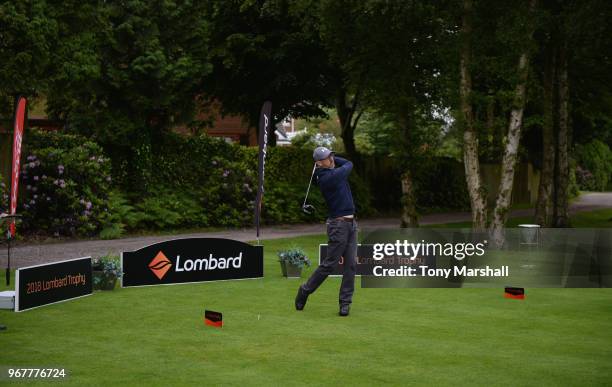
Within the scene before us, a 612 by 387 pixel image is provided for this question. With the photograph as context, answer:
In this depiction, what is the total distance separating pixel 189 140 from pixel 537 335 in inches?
726

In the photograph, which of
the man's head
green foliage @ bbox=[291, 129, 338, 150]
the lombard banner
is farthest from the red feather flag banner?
green foliage @ bbox=[291, 129, 338, 150]

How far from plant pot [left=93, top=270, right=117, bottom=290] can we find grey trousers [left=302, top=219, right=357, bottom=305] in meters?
3.68

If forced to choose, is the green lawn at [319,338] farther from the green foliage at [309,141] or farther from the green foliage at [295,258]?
the green foliage at [309,141]

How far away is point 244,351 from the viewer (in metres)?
9.80

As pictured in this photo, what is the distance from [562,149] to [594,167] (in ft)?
127

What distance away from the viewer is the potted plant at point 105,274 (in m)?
14.4

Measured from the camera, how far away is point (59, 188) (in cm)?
2273

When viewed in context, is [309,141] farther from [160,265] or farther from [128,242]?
[160,265]

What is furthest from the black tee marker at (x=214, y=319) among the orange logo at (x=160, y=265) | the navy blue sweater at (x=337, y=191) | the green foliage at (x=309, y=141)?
the green foliage at (x=309, y=141)

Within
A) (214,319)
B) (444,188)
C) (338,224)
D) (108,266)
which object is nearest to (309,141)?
(444,188)

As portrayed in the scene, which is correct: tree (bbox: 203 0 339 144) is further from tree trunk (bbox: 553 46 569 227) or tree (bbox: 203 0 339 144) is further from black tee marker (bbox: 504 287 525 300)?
black tee marker (bbox: 504 287 525 300)

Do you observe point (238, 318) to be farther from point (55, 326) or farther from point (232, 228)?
point (232, 228)

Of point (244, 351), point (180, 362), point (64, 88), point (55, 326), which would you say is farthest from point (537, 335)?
point (64, 88)

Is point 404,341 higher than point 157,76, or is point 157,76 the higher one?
point 157,76
